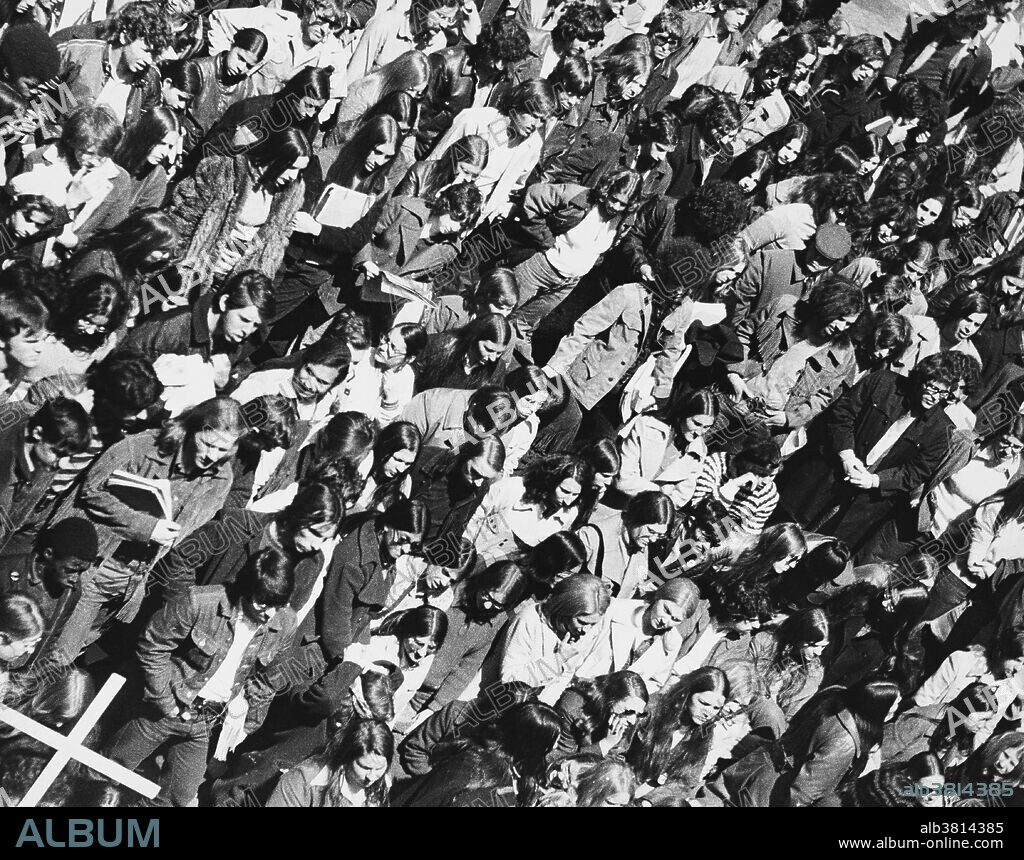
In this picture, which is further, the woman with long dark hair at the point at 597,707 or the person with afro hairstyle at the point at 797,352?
the person with afro hairstyle at the point at 797,352

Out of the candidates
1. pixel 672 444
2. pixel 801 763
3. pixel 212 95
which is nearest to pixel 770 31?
pixel 672 444

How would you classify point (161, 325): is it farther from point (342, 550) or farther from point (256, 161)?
point (342, 550)

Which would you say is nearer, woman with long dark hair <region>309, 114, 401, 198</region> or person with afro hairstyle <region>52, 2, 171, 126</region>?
person with afro hairstyle <region>52, 2, 171, 126</region>

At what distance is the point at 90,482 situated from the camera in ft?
12.2

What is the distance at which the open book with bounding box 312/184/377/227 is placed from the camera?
Result: 4.13m

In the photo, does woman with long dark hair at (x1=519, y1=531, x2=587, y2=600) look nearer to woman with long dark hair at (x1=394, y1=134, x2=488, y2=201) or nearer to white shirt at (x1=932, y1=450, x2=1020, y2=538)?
woman with long dark hair at (x1=394, y1=134, x2=488, y2=201)

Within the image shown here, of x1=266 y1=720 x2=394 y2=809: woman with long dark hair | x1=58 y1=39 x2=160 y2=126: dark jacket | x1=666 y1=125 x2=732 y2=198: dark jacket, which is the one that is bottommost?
x1=266 y1=720 x2=394 y2=809: woman with long dark hair

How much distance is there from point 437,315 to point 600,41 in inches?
50.3

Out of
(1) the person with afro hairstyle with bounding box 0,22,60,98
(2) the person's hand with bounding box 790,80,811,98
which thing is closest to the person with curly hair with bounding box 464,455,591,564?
(2) the person's hand with bounding box 790,80,811,98

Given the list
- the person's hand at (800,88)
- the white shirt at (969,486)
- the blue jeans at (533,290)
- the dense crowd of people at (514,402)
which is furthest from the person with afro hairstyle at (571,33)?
the white shirt at (969,486)

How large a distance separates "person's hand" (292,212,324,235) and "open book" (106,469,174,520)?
926 millimetres

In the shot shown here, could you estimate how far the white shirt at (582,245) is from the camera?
14.5 ft

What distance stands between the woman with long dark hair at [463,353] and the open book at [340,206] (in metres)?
0.48

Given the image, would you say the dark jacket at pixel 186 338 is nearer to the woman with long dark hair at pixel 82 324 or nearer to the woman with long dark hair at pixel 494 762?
the woman with long dark hair at pixel 82 324
